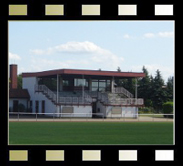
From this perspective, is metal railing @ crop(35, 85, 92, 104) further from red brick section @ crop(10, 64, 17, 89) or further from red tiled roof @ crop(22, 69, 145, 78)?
red brick section @ crop(10, 64, 17, 89)

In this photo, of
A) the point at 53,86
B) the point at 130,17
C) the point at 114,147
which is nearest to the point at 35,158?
the point at 114,147

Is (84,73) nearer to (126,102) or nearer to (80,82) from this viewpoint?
(80,82)

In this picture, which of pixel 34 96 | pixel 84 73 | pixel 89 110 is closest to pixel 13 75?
pixel 34 96

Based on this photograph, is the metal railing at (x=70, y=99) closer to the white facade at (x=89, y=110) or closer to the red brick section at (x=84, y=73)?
the white facade at (x=89, y=110)

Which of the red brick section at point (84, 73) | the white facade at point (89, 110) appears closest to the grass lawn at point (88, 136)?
the white facade at point (89, 110)

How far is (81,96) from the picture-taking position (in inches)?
1682

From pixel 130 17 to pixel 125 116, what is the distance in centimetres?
3539

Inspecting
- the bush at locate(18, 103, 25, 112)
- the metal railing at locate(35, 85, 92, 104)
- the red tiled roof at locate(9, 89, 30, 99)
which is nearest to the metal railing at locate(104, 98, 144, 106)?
the metal railing at locate(35, 85, 92, 104)

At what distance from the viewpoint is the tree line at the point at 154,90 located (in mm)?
56969

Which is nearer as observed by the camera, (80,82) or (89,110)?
(89,110)

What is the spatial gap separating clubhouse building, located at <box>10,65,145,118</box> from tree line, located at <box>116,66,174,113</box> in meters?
12.5

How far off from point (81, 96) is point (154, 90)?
17641 mm
